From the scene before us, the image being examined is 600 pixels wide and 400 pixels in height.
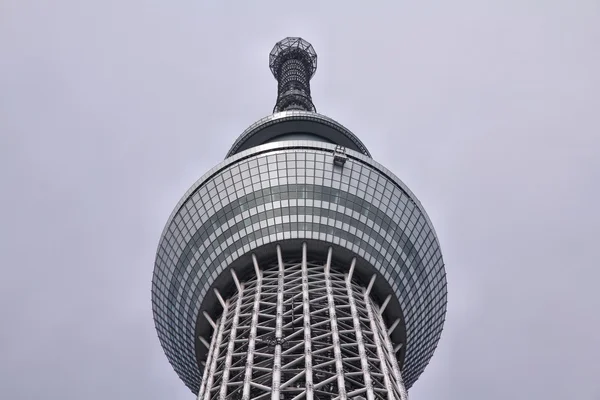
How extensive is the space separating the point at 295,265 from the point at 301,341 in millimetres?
12348

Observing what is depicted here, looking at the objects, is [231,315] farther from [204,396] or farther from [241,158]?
[241,158]

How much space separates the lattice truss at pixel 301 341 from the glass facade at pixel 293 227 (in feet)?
8.96

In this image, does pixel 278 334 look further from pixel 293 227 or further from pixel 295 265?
pixel 293 227

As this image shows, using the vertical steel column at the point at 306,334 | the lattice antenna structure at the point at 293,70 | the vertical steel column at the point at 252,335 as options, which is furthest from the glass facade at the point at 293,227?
the lattice antenna structure at the point at 293,70

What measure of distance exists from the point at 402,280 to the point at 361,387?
752 inches

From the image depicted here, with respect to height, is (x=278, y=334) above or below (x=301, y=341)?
above

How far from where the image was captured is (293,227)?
72.1 meters

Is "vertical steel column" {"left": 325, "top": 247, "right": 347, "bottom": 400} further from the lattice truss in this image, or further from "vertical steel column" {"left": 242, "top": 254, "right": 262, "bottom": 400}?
"vertical steel column" {"left": 242, "top": 254, "right": 262, "bottom": 400}

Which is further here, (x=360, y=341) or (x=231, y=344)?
(x=231, y=344)

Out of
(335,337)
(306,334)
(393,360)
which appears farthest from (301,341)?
(393,360)

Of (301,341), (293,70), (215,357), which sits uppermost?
(293,70)

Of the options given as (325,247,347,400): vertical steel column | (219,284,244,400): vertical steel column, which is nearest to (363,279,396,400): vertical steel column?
(325,247,347,400): vertical steel column

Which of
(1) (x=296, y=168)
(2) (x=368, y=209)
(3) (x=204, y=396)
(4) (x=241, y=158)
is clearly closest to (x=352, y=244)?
(2) (x=368, y=209)

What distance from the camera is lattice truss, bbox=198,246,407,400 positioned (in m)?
55.8
